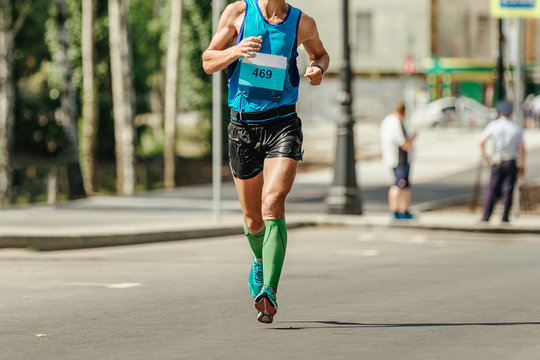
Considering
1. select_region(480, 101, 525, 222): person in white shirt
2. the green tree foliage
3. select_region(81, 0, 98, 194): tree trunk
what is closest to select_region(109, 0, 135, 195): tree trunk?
select_region(81, 0, 98, 194): tree trunk

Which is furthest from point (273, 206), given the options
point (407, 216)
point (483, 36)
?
point (483, 36)

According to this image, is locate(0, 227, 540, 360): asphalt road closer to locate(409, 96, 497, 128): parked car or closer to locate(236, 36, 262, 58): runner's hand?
locate(236, 36, 262, 58): runner's hand

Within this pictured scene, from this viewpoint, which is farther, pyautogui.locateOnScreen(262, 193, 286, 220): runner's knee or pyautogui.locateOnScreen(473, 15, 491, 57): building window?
pyautogui.locateOnScreen(473, 15, 491, 57): building window

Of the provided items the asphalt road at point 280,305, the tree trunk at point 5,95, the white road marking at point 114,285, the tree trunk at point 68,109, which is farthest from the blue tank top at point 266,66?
the tree trunk at point 5,95

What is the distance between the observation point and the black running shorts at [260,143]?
6.89m

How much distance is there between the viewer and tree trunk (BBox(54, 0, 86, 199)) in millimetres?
22453

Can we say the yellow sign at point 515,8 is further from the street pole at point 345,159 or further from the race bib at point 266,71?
the race bib at point 266,71

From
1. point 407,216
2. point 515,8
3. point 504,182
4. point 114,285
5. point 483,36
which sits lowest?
point 407,216

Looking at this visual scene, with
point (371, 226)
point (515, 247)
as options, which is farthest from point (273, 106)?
point (371, 226)

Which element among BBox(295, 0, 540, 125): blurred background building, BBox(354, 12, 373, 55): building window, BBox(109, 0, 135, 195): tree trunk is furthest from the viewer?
BBox(354, 12, 373, 55): building window

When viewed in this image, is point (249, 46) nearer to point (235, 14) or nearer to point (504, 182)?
point (235, 14)

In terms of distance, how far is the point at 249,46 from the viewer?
668 centimetres

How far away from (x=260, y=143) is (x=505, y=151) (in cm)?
889

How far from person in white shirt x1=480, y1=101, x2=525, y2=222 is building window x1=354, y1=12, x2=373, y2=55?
41582 millimetres
